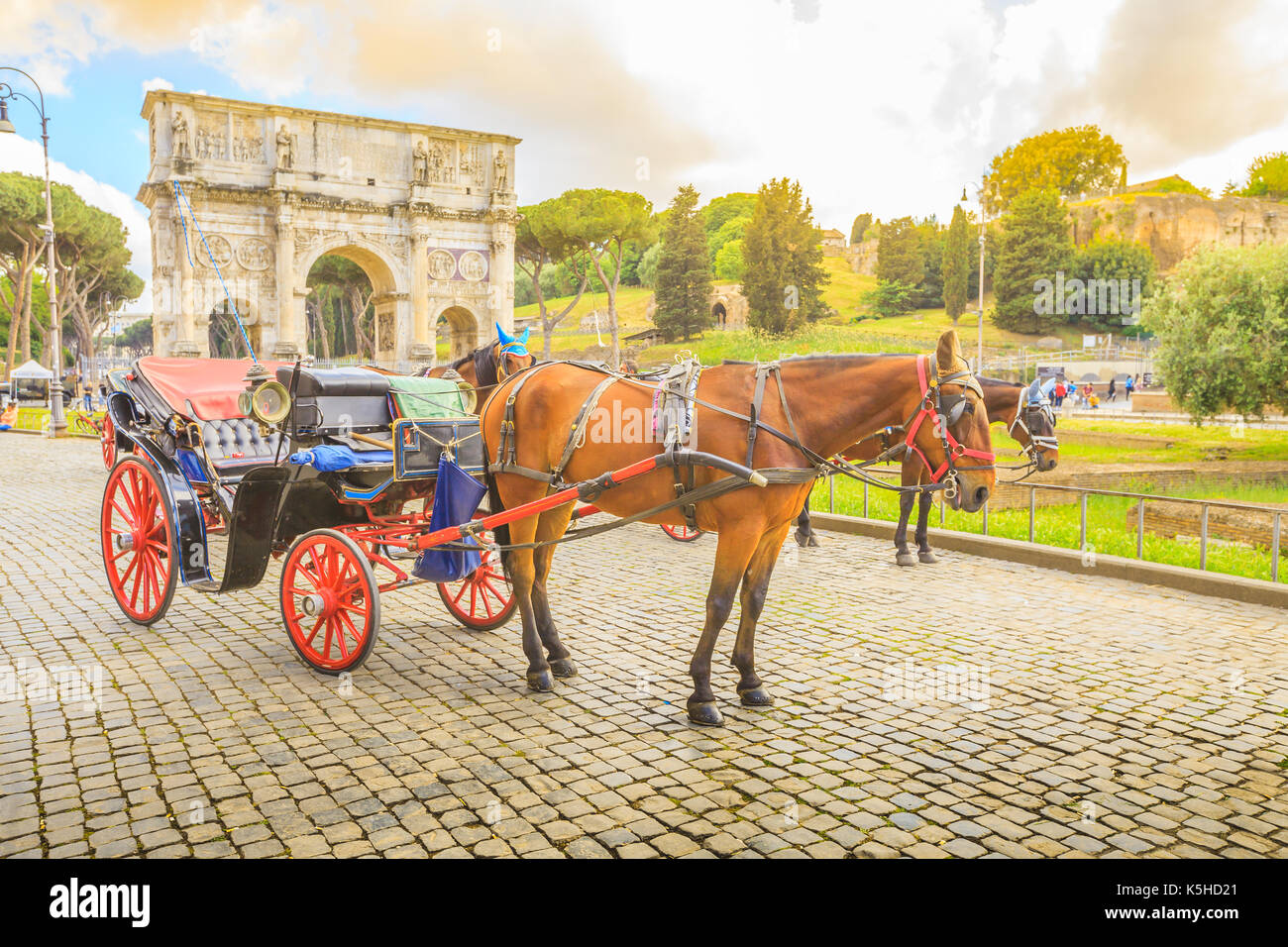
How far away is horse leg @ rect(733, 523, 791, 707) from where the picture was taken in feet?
16.6

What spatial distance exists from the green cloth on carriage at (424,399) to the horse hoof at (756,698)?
9.45 ft

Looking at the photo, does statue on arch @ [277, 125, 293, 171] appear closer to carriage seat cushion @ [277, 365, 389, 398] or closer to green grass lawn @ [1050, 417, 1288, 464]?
green grass lawn @ [1050, 417, 1288, 464]

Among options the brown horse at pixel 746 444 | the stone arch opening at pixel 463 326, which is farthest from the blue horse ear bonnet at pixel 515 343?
the stone arch opening at pixel 463 326

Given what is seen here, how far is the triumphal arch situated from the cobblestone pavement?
29914 millimetres

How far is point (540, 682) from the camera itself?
5312 mm

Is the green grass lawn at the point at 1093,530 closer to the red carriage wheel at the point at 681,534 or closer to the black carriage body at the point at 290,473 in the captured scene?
the red carriage wheel at the point at 681,534

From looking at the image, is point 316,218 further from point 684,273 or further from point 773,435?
point 773,435

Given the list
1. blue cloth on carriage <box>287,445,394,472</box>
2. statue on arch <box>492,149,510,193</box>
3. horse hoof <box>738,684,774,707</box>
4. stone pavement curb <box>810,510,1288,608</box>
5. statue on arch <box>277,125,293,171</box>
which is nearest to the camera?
horse hoof <box>738,684,774,707</box>

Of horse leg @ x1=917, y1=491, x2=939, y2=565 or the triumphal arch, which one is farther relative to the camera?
the triumphal arch

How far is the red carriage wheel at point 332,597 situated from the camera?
17.6 ft

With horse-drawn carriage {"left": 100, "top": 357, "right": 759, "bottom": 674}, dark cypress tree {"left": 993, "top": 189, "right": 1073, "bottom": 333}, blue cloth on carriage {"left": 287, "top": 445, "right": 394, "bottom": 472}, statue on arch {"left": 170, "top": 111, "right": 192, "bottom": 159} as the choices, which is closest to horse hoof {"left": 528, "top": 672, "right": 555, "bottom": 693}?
horse-drawn carriage {"left": 100, "top": 357, "right": 759, "bottom": 674}

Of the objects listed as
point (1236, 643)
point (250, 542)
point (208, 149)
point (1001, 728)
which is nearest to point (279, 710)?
point (250, 542)
